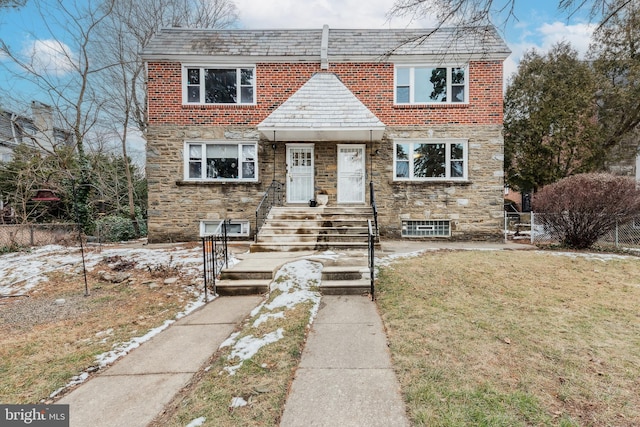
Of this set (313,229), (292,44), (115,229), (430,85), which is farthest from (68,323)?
(430,85)

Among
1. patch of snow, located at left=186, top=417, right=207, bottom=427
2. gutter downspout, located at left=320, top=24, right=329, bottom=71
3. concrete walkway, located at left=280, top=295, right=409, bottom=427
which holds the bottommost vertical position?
patch of snow, located at left=186, top=417, right=207, bottom=427

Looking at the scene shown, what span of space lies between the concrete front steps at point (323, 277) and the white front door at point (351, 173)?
198 inches

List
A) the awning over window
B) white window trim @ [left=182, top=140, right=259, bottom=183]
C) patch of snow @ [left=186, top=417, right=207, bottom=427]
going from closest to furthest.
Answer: patch of snow @ [left=186, top=417, right=207, bottom=427] → the awning over window → white window trim @ [left=182, top=140, right=259, bottom=183]

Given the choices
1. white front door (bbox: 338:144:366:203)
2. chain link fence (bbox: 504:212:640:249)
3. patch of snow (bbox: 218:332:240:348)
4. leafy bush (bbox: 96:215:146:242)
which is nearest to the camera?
patch of snow (bbox: 218:332:240:348)

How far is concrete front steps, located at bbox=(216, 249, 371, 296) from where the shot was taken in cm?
541

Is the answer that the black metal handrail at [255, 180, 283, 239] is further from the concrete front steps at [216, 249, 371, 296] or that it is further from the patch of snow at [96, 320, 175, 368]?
the patch of snow at [96, 320, 175, 368]

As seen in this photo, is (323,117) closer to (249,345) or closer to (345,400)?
(249,345)

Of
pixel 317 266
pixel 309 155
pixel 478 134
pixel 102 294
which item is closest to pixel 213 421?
pixel 317 266

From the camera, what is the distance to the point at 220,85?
11602 millimetres

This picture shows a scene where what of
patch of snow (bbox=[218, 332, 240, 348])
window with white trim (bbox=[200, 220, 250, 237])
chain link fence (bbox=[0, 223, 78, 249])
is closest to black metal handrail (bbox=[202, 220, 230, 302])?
patch of snow (bbox=[218, 332, 240, 348])

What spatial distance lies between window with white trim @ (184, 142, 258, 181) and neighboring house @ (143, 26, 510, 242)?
4 cm

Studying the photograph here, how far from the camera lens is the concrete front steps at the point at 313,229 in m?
8.42

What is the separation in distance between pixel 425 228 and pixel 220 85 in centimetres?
943

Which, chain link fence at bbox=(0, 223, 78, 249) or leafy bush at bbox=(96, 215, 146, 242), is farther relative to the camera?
leafy bush at bbox=(96, 215, 146, 242)
